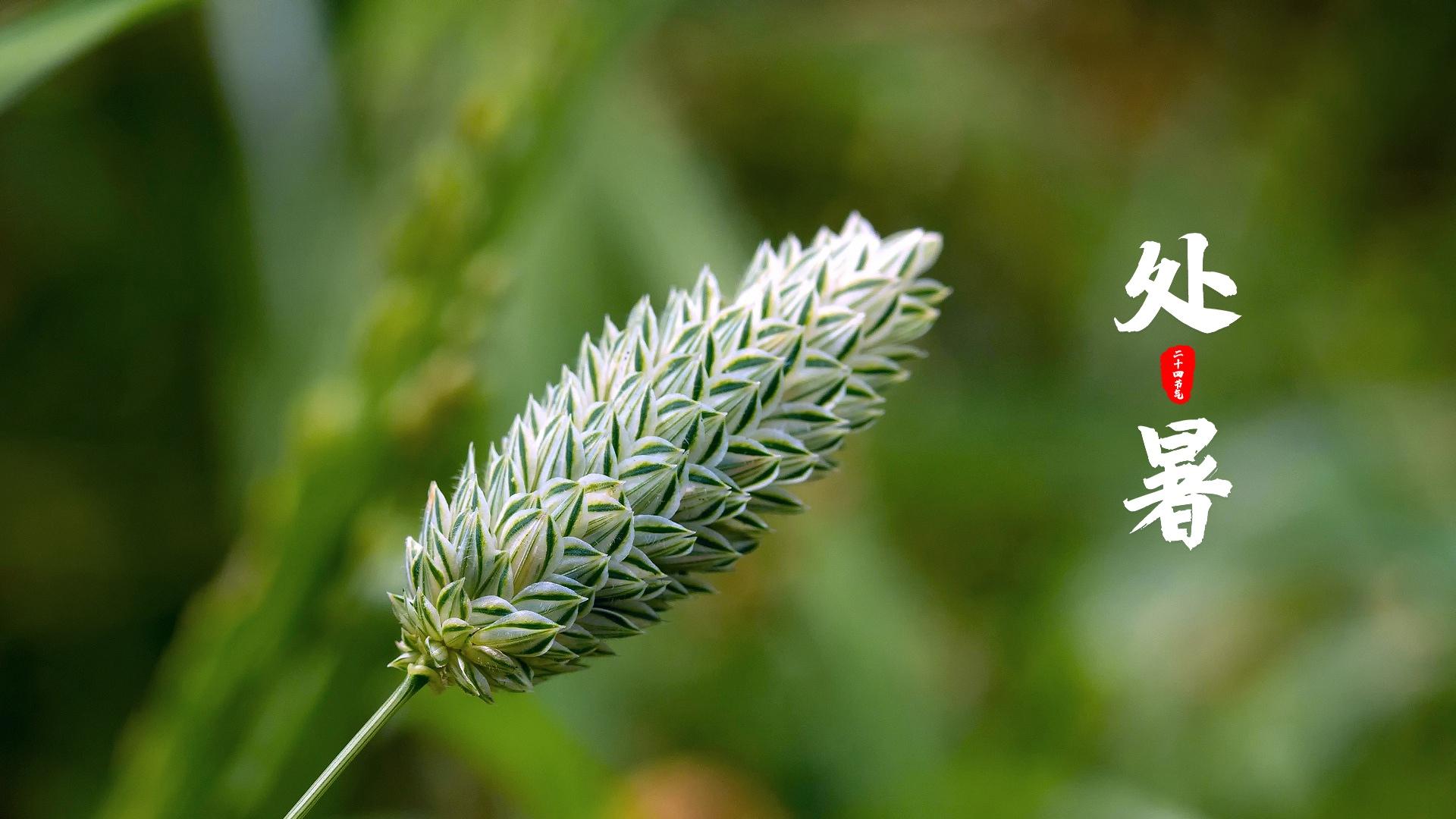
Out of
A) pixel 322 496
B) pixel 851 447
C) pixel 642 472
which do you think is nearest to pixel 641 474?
pixel 642 472

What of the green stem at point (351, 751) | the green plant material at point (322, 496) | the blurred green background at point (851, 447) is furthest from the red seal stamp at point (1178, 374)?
the green stem at point (351, 751)

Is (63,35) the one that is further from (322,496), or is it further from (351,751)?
(351,751)

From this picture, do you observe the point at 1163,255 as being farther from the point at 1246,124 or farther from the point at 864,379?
the point at 864,379

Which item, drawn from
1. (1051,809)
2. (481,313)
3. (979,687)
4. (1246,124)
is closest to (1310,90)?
(1246,124)

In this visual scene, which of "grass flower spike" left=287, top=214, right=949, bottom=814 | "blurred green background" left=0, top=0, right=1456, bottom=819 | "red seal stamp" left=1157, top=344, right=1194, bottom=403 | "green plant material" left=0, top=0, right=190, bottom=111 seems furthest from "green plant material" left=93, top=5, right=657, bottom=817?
"red seal stamp" left=1157, top=344, right=1194, bottom=403

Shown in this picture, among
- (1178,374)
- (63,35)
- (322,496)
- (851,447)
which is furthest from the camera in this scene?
(851,447)

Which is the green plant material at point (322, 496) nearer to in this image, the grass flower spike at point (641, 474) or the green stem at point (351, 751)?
the grass flower spike at point (641, 474)

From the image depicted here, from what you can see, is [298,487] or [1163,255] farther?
[1163,255]
